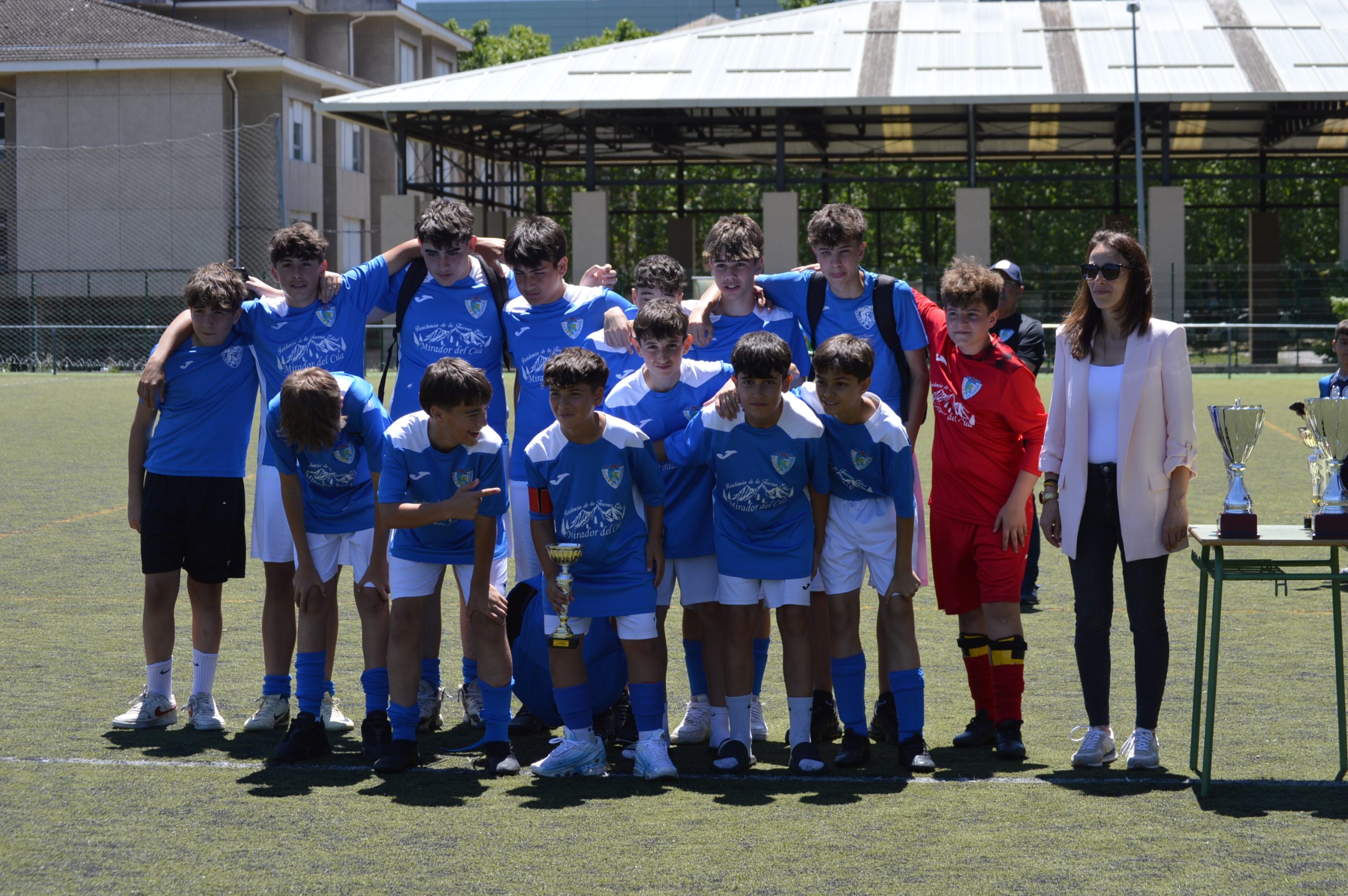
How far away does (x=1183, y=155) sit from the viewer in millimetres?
37719

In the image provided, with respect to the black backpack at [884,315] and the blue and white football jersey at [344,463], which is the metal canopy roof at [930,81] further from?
the blue and white football jersey at [344,463]

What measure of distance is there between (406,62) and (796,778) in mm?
44804

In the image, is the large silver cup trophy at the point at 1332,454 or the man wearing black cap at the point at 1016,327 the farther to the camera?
the man wearing black cap at the point at 1016,327

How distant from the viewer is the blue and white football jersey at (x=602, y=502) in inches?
194

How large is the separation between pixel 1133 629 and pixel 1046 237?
48054 mm

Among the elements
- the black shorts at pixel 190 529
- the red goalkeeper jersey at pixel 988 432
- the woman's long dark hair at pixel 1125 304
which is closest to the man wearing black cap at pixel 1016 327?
the red goalkeeper jersey at pixel 988 432

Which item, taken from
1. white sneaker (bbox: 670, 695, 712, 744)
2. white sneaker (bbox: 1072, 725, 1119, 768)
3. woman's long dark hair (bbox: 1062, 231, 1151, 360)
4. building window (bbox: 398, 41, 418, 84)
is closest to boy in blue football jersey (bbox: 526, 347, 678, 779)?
white sneaker (bbox: 670, 695, 712, 744)

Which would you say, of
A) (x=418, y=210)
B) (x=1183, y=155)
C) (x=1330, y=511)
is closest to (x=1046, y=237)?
(x=1183, y=155)

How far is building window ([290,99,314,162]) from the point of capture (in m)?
36.4

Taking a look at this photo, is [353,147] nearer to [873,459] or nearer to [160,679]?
[160,679]

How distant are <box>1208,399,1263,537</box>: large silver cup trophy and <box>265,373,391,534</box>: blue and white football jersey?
288cm

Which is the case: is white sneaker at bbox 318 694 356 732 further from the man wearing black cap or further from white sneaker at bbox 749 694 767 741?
the man wearing black cap

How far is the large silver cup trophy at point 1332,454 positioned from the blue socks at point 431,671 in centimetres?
328

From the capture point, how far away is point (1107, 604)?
4996 millimetres
